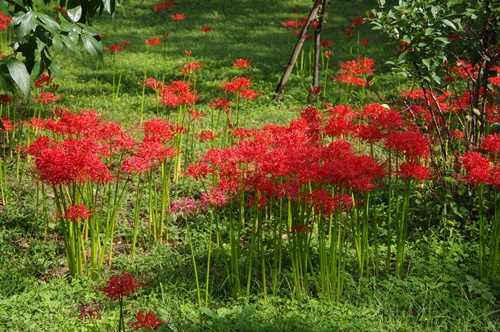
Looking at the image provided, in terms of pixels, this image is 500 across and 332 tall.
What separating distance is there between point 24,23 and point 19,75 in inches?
12.2

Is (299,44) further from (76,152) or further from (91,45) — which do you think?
(91,45)

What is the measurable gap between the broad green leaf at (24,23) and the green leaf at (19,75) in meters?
0.17

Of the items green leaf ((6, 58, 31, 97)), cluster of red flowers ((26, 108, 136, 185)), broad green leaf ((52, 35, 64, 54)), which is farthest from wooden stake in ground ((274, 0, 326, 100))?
green leaf ((6, 58, 31, 97))

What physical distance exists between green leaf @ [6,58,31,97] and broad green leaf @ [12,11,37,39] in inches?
6.6

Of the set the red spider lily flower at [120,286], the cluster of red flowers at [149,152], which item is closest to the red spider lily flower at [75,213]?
the cluster of red flowers at [149,152]

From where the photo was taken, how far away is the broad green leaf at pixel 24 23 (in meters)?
2.83

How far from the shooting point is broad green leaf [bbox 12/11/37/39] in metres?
2.83

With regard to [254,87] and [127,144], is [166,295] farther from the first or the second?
[254,87]

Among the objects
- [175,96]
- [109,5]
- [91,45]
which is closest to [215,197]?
[91,45]

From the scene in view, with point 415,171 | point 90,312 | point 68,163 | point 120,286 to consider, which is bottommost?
point 90,312

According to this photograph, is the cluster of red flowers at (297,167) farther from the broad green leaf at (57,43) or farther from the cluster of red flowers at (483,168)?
the broad green leaf at (57,43)

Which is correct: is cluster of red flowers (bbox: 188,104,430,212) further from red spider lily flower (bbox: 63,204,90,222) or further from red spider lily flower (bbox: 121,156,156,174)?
red spider lily flower (bbox: 63,204,90,222)

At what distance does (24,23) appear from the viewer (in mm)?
2848

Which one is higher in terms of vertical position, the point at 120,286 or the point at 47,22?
the point at 47,22
